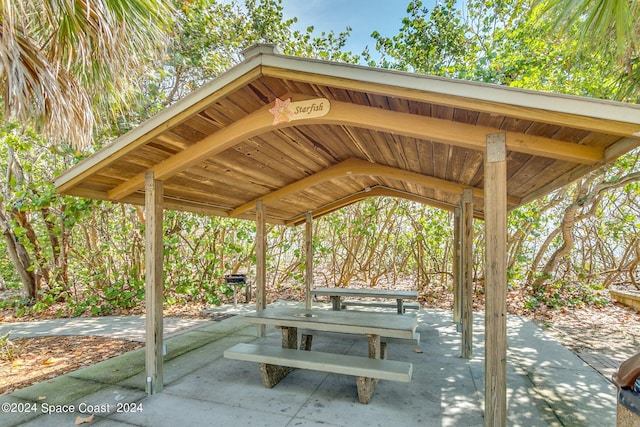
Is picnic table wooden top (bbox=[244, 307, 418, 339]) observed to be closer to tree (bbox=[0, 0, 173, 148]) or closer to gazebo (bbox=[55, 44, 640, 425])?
gazebo (bbox=[55, 44, 640, 425])

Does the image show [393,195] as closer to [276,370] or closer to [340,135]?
[340,135]

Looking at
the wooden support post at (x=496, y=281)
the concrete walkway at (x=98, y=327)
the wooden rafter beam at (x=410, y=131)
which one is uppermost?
the wooden rafter beam at (x=410, y=131)

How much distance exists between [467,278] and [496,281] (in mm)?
1984

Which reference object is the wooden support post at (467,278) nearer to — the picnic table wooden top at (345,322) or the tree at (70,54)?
the picnic table wooden top at (345,322)

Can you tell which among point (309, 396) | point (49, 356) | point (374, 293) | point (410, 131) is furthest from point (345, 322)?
point (49, 356)

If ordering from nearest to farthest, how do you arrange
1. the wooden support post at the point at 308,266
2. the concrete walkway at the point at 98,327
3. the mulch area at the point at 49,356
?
the mulch area at the point at 49,356 < the concrete walkway at the point at 98,327 < the wooden support post at the point at 308,266

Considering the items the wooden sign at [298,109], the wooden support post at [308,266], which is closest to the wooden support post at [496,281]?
the wooden sign at [298,109]

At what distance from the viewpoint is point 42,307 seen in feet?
21.3

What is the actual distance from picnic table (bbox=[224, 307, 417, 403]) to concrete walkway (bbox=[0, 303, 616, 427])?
215 mm

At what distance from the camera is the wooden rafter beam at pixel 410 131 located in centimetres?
217

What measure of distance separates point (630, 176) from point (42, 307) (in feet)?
35.1

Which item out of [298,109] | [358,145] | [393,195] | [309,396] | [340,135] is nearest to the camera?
[298,109]

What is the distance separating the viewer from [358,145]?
11.8 feet

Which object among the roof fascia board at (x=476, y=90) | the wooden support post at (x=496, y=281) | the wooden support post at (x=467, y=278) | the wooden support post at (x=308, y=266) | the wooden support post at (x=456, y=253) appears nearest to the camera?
the roof fascia board at (x=476, y=90)
